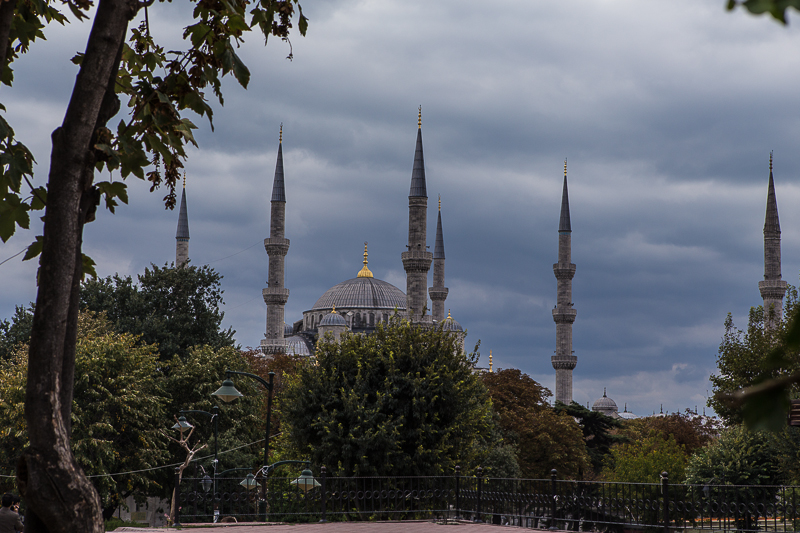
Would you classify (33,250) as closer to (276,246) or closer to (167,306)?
(167,306)

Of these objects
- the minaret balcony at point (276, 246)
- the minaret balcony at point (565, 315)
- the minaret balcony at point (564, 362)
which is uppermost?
the minaret balcony at point (276, 246)

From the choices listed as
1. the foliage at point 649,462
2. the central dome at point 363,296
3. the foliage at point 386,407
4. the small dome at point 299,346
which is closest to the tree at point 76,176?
the foliage at point 386,407

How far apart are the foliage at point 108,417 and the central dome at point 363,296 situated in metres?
55.3

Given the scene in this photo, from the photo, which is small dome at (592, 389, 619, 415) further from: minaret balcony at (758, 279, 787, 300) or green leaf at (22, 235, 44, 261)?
green leaf at (22, 235, 44, 261)

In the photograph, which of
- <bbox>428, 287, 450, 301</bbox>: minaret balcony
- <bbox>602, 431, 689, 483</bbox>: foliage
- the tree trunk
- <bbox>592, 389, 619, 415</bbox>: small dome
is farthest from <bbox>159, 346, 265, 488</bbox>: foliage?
<bbox>592, 389, 619, 415</bbox>: small dome

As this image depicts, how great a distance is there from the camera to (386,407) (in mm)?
20359

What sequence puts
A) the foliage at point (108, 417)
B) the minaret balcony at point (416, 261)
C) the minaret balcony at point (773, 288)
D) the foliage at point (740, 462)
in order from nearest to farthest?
the foliage at point (740, 462) → the foliage at point (108, 417) → the minaret balcony at point (416, 261) → the minaret balcony at point (773, 288)

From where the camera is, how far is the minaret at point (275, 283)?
→ 5866cm

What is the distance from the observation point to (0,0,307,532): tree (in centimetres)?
348

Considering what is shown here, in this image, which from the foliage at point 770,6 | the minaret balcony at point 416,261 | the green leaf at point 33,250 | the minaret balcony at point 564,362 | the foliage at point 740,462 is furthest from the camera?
the minaret balcony at point 564,362

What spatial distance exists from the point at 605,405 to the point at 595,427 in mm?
39046

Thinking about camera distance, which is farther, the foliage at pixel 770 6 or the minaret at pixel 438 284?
the minaret at pixel 438 284

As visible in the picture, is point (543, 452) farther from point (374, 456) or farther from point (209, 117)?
point (209, 117)

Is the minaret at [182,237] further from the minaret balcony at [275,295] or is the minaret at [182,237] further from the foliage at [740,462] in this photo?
the foliage at [740,462]
